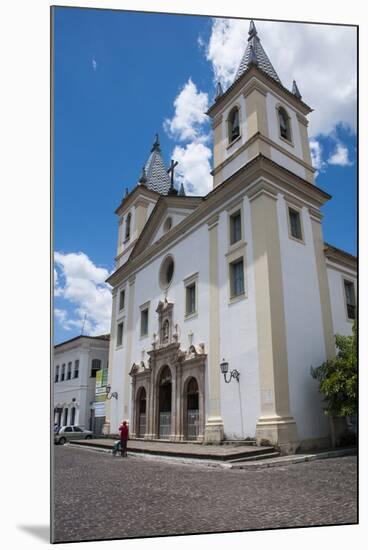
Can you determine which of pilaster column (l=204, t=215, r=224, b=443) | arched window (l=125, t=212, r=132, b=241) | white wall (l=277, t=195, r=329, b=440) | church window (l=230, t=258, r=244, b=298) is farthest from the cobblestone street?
arched window (l=125, t=212, r=132, b=241)

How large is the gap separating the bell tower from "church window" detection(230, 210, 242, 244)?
1.53m

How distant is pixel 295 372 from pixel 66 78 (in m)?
8.24

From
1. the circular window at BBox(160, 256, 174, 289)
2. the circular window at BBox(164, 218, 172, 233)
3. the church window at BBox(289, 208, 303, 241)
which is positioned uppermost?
the circular window at BBox(164, 218, 172, 233)

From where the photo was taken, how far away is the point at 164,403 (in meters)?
15.6

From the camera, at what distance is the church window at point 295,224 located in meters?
12.6

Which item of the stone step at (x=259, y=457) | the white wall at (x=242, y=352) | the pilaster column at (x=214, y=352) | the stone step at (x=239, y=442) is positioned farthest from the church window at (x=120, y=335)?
the stone step at (x=259, y=457)

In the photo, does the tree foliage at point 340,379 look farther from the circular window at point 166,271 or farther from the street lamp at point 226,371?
the circular window at point 166,271

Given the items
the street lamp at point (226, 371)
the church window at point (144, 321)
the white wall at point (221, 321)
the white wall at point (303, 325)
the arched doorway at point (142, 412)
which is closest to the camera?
the white wall at point (303, 325)

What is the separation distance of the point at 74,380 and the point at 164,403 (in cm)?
908

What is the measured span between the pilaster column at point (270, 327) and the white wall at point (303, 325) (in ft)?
0.68

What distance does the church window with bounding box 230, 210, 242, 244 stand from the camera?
1321cm

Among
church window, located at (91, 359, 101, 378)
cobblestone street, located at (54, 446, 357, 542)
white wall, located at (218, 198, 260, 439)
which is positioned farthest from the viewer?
white wall, located at (218, 198, 260, 439)

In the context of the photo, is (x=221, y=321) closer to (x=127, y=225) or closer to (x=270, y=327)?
(x=270, y=327)

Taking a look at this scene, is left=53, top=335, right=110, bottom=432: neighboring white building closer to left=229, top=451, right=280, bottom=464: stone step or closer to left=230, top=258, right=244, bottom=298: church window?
left=229, top=451, right=280, bottom=464: stone step
